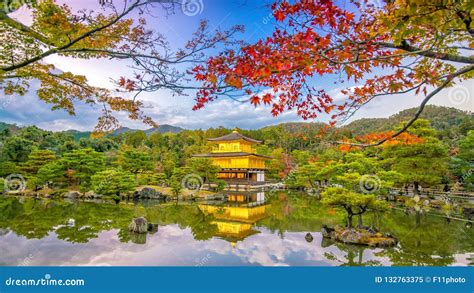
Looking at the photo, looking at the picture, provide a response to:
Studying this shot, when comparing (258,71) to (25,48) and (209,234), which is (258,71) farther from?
(209,234)

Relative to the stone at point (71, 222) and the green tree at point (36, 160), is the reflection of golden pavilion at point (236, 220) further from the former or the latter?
the green tree at point (36, 160)

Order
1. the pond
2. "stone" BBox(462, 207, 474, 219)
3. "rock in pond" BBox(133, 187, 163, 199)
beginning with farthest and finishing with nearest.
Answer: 1. "rock in pond" BBox(133, 187, 163, 199)
2. "stone" BBox(462, 207, 474, 219)
3. the pond

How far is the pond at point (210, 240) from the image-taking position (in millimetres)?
6004

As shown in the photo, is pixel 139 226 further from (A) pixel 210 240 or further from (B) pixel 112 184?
(B) pixel 112 184

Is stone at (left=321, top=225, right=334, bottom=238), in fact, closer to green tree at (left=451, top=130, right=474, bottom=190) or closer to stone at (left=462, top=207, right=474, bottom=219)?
stone at (left=462, top=207, right=474, bottom=219)

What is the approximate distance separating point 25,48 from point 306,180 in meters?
21.1

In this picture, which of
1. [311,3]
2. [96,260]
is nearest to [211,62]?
[311,3]

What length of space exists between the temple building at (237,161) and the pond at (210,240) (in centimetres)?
1264

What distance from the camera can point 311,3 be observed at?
9.09 ft

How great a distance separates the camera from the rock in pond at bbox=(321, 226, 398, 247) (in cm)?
710

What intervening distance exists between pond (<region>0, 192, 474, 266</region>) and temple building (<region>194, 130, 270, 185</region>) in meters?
12.6

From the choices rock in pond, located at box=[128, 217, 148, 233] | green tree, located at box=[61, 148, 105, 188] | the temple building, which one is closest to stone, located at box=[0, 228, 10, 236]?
rock in pond, located at box=[128, 217, 148, 233]

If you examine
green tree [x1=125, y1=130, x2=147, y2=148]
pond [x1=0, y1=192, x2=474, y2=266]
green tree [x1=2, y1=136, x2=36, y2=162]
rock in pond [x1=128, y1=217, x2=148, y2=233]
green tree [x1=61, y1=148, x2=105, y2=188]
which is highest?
green tree [x1=125, y1=130, x2=147, y2=148]

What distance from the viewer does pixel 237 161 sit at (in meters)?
24.9
